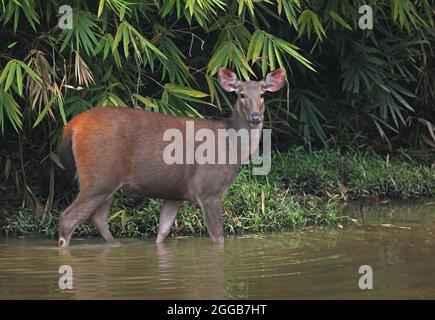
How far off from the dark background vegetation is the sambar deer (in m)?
0.45

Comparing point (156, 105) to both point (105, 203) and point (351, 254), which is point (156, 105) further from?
point (351, 254)

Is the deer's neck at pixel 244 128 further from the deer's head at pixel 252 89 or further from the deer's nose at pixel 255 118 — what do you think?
the deer's nose at pixel 255 118

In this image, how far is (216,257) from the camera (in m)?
7.89

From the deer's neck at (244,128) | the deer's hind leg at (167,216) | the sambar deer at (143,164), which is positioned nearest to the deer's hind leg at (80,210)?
the sambar deer at (143,164)

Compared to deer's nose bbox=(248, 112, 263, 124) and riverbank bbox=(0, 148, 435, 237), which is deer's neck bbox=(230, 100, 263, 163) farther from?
riverbank bbox=(0, 148, 435, 237)

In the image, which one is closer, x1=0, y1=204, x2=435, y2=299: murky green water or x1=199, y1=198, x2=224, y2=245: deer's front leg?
x1=0, y1=204, x2=435, y2=299: murky green water

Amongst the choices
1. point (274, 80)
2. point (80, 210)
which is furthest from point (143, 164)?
point (274, 80)

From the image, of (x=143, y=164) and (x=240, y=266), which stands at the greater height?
(x=143, y=164)

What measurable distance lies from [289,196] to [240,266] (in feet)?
8.51

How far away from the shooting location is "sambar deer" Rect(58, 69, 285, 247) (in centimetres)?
843

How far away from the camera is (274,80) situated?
9008 mm

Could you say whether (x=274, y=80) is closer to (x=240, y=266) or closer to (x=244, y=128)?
(x=244, y=128)

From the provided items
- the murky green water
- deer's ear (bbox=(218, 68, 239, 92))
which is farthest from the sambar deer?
the murky green water
